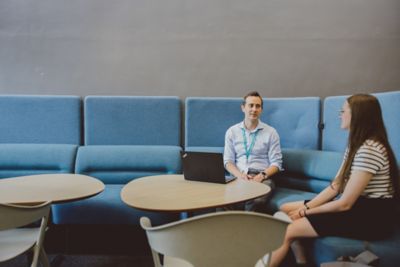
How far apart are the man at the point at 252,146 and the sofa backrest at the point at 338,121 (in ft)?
1.75

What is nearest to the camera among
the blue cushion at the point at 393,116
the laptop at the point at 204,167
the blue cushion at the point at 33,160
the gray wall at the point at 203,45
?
the laptop at the point at 204,167

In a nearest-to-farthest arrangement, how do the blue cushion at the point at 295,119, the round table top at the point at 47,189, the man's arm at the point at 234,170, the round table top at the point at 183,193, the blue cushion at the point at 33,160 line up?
the round table top at the point at 183,193 < the round table top at the point at 47,189 < the man's arm at the point at 234,170 < the blue cushion at the point at 33,160 < the blue cushion at the point at 295,119

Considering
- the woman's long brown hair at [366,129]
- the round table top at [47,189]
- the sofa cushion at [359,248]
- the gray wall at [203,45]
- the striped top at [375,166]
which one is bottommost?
the sofa cushion at [359,248]

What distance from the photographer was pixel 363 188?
5.53 ft

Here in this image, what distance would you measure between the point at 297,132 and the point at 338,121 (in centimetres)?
40

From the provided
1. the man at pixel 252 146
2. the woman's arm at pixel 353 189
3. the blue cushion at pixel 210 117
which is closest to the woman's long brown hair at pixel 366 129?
the woman's arm at pixel 353 189

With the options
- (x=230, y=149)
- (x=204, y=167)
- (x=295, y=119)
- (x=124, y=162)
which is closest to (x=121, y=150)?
(x=124, y=162)

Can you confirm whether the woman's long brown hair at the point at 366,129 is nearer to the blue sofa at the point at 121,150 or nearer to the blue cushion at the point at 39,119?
the blue sofa at the point at 121,150

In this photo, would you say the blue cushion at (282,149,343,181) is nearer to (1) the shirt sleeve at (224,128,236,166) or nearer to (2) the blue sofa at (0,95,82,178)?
(1) the shirt sleeve at (224,128,236,166)

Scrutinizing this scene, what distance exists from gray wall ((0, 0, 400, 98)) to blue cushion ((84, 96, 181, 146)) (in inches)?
12.6

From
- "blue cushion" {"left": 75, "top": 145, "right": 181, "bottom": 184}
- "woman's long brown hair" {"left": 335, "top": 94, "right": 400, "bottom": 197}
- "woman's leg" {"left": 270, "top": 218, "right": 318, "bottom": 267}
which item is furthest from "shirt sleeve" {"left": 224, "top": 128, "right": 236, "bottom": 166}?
"woman's long brown hair" {"left": 335, "top": 94, "right": 400, "bottom": 197}

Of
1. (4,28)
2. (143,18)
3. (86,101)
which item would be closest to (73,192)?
(86,101)

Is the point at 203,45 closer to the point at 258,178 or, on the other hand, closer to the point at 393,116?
the point at 258,178

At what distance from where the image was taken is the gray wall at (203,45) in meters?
3.30
